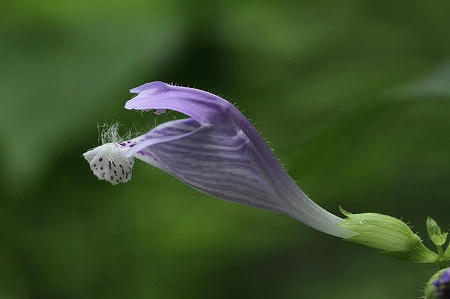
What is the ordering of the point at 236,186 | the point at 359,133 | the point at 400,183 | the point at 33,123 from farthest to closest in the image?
the point at 400,183 → the point at 33,123 → the point at 359,133 → the point at 236,186

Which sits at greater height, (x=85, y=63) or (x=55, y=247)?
(x=85, y=63)

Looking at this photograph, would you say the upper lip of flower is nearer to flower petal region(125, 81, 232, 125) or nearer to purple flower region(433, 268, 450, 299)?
flower petal region(125, 81, 232, 125)

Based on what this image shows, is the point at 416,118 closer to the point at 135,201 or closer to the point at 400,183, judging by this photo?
the point at 400,183

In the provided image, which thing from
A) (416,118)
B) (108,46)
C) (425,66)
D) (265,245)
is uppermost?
(108,46)

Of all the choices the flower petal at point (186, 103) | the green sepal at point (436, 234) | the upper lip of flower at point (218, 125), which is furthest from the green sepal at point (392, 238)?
the flower petal at point (186, 103)

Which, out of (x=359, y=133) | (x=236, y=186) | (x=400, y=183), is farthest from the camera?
(x=400, y=183)

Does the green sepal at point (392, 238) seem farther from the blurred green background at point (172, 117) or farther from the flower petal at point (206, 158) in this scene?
the blurred green background at point (172, 117)

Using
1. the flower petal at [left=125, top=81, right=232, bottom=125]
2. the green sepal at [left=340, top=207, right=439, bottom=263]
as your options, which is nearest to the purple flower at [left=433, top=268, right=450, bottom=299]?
the green sepal at [left=340, top=207, right=439, bottom=263]

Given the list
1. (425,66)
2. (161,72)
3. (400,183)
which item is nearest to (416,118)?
(425,66)
